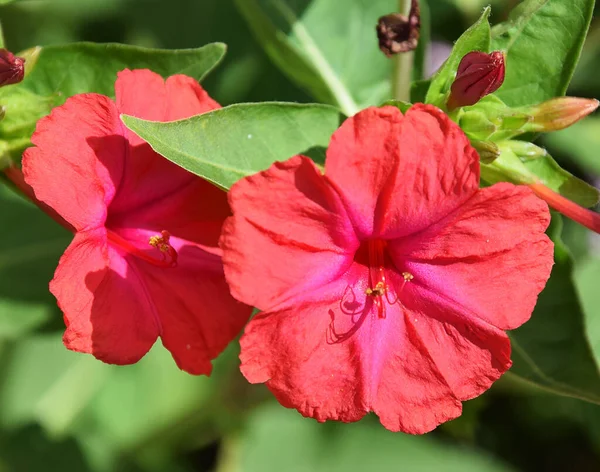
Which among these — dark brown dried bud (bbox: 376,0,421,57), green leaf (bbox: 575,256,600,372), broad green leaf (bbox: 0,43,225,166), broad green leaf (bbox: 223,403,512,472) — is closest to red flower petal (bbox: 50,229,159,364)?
broad green leaf (bbox: 0,43,225,166)

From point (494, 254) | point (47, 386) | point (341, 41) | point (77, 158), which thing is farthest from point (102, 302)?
point (47, 386)

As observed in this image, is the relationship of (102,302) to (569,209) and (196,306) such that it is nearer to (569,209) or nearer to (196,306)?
(196,306)

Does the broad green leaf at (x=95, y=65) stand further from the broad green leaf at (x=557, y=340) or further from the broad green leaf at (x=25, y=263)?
the broad green leaf at (x=557, y=340)

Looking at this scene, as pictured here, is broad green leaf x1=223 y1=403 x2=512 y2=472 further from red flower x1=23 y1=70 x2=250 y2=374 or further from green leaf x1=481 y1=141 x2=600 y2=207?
green leaf x1=481 y1=141 x2=600 y2=207

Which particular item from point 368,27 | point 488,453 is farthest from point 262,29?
point 488,453

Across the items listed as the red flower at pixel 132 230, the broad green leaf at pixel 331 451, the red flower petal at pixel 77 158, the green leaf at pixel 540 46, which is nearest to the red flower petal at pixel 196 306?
the red flower at pixel 132 230
